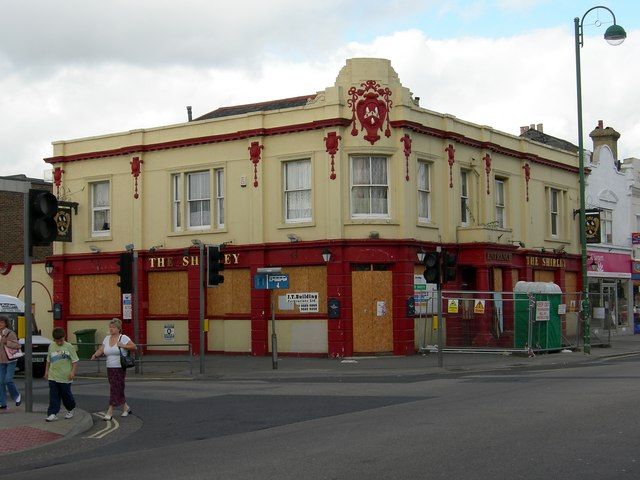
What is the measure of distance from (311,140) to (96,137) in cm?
939

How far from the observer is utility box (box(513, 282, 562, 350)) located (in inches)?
1168

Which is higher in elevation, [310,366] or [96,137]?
[96,137]

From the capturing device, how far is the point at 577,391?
16844 mm

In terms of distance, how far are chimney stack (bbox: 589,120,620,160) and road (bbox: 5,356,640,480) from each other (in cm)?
3037

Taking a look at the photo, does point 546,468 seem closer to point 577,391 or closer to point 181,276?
point 577,391

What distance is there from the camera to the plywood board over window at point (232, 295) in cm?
3231

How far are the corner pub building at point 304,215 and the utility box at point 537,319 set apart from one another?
3.61 feet

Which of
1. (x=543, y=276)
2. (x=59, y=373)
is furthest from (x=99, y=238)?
(x=59, y=373)

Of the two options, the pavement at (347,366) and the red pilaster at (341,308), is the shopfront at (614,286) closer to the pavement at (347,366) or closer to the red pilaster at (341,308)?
the pavement at (347,366)

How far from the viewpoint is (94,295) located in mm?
35625

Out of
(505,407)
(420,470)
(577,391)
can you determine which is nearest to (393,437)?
(420,470)

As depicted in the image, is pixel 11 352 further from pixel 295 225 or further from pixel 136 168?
pixel 136 168

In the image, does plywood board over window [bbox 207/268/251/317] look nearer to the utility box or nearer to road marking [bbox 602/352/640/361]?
the utility box

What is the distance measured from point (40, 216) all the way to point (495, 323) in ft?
61.6
